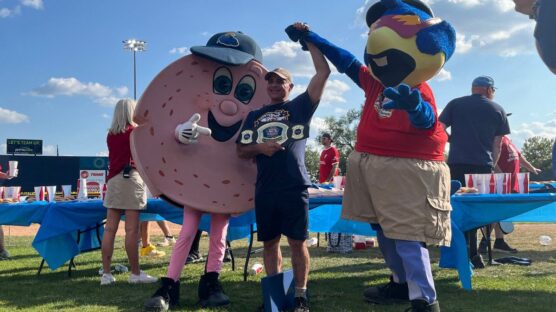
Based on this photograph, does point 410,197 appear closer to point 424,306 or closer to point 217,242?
point 424,306

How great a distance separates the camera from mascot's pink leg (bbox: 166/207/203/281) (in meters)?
3.28

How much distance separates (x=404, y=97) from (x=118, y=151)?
267 centimetres

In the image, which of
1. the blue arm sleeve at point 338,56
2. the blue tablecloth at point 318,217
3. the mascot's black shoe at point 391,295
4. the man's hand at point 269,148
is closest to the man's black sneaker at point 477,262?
the blue tablecloth at point 318,217

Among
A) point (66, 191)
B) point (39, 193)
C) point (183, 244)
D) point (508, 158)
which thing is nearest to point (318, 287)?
point (183, 244)

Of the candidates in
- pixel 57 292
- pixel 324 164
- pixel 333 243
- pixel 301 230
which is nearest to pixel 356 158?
pixel 301 230

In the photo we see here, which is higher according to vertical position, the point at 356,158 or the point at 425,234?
the point at 356,158

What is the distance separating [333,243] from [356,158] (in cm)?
331

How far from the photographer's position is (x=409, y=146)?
2.75m

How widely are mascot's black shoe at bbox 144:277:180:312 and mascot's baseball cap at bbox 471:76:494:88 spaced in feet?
11.3

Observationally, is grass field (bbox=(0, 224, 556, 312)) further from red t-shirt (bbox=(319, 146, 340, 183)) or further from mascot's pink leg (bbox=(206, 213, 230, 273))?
red t-shirt (bbox=(319, 146, 340, 183))

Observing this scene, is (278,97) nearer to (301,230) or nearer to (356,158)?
(356,158)

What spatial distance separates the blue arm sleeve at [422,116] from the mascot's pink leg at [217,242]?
4.93 ft

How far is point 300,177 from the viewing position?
300 centimetres

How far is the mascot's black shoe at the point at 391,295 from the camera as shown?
3344mm
